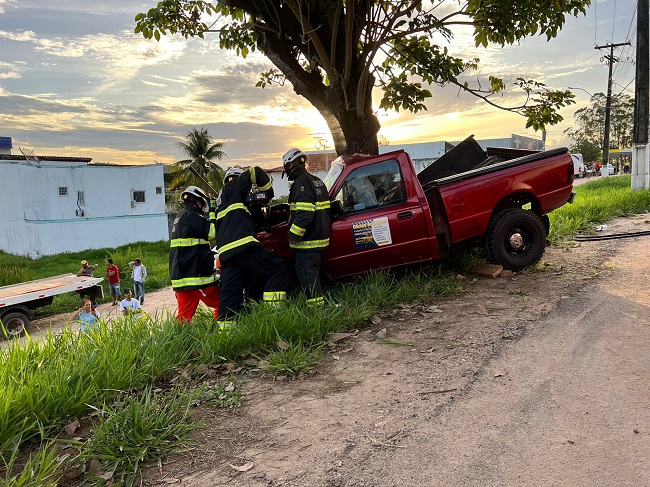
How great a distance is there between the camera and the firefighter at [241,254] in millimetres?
5312

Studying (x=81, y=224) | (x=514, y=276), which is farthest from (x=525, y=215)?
(x=81, y=224)

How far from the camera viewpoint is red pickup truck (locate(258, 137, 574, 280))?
602 cm

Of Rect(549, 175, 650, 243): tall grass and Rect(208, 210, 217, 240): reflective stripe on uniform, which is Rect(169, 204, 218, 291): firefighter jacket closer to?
Rect(208, 210, 217, 240): reflective stripe on uniform

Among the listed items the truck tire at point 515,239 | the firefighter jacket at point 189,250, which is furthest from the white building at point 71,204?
the truck tire at point 515,239

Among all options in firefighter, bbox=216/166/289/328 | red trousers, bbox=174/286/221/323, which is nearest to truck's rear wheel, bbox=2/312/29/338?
red trousers, bbox=174/286/221/323

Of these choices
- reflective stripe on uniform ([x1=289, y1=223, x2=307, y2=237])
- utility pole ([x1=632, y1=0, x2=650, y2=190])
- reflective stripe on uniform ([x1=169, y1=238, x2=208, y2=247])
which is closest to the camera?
reflective stripe on uniform ([x1=289, y1=223, x2=307, y2=237])

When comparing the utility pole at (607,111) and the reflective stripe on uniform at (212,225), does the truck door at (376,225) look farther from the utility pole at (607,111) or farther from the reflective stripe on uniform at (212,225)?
the utility pole at (607,111)

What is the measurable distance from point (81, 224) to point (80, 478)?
103ft

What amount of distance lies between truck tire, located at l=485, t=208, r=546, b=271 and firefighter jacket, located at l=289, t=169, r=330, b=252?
2363mm

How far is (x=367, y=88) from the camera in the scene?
8203 mm

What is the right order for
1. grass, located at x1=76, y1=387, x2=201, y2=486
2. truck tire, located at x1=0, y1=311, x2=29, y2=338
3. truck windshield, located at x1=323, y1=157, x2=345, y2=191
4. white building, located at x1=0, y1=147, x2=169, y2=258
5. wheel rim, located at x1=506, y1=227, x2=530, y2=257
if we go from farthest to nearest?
white building, located at x1=0, y1=147, x2=169, y2=258
truck tire, located at x1=0, y1=311, x2=29, y2=338
wheel rim, located at x1=506, y1=227, x2=530, y2=257
truck windshield, located at x1=323, y1=157, x2=345, y2=191
grass, located at x1=76, y1=387, x2=201, y2=486

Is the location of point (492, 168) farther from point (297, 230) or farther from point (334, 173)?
point (297, 230)

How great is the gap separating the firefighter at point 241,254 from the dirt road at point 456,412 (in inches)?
49.1

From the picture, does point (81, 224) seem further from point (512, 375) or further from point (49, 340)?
point (512, 375)
